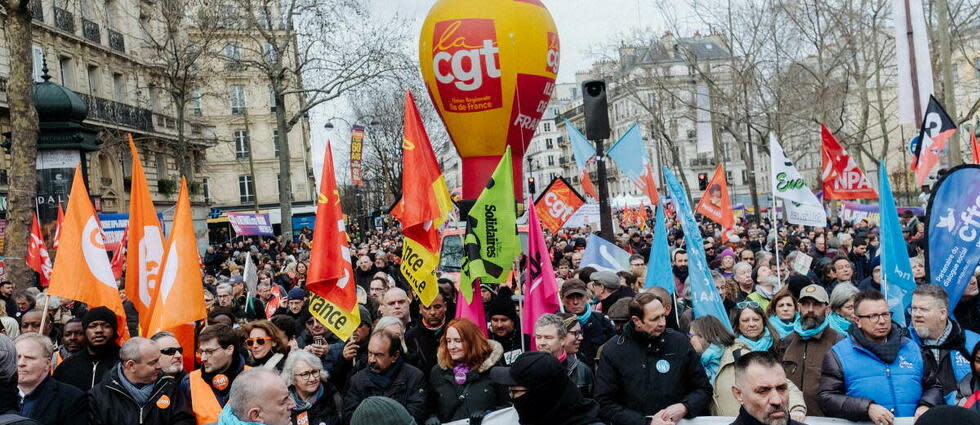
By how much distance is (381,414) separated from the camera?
3.44m

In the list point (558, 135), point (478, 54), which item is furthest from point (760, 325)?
point (558, 135)

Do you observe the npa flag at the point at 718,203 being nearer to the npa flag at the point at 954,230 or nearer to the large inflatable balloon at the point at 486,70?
the large inflatable balloon at the point at 486,70

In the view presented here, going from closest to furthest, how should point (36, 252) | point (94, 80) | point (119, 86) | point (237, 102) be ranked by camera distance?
point (36, 252)
point (94, 80)
point (119, 86)
point (237, 102)

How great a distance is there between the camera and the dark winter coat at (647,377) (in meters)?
5.16

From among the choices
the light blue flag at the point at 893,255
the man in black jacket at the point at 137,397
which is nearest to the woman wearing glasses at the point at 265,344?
the man in black jacket at the point at 137,397

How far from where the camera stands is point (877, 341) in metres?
4.86

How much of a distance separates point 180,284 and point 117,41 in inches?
1333

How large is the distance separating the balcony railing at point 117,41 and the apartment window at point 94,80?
5.17 ft

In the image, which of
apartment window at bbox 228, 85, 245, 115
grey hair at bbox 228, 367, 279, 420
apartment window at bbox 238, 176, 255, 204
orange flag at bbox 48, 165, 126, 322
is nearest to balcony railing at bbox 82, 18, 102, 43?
apartment window at bbox 228, 85, 245, 115

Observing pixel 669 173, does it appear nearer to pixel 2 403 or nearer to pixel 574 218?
pixel 2 403

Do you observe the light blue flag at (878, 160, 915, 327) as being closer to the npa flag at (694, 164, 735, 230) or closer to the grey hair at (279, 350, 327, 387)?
the grey hair at (279, 350, 327, 387)

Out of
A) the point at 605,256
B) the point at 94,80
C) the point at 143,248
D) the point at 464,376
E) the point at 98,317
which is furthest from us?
the point at 94,80

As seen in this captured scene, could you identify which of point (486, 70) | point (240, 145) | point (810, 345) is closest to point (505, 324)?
point (810, 345)

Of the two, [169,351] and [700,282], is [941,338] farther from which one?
[169,351]
